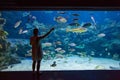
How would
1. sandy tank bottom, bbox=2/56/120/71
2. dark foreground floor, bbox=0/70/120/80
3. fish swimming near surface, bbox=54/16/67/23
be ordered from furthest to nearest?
fish swimming near surface, bbox=54/16/67/23 < sandy tank bottom, bbox=2/56/120/71 < dark foreground floor, bbox=0/70/120/80

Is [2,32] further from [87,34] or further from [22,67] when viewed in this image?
[87,34]

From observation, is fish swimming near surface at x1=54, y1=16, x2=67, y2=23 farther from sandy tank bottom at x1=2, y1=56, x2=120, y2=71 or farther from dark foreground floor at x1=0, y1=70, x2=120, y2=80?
dark foreground floor at x1=0, y1=70, x2=120, y2=80

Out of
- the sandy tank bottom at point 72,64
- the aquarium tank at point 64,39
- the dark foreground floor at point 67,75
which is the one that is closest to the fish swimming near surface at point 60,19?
the aquarium tank at point 64,39

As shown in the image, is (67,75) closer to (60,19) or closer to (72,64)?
(72,64)

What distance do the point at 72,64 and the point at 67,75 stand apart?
765 mm

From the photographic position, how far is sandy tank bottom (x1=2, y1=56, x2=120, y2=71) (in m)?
11.0

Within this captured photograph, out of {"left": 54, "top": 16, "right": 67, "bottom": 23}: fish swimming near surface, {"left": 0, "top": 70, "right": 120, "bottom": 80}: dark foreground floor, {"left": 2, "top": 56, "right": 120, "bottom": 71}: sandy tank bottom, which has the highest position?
{"left": 54, "top": 16, "right": 67, "bottom": 23}: fish swimming near surface

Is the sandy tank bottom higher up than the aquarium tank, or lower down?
lower down

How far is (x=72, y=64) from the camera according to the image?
11172 mm

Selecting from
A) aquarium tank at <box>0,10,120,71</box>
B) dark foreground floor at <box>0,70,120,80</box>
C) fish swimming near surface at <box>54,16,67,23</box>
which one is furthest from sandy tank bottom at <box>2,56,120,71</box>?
fish swimming near surface at <box>54,16,67,23</box>

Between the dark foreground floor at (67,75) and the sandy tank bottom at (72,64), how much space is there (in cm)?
36

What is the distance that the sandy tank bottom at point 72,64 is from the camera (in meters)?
11.0

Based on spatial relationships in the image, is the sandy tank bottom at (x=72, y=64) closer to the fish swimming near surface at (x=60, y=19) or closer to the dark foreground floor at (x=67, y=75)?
the dark foreground floor at (x=67, y=75)

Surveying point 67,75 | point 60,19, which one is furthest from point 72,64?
point 60,19
